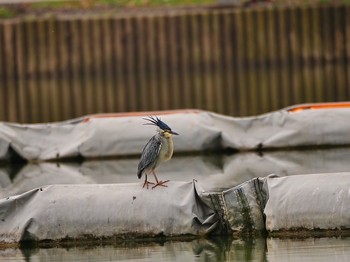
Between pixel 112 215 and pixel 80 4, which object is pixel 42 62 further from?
pixel 112 215

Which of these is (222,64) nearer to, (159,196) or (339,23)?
(339,23)

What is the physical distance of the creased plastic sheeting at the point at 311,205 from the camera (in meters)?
9.73

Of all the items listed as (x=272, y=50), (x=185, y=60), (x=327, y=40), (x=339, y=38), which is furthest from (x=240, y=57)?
(x=339, y=38)

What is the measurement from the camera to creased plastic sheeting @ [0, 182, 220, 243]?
1006cm

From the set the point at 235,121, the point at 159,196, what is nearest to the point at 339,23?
the point at 235,121

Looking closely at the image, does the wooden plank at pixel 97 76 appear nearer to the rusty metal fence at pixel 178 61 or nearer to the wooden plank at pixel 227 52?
the rusty metal fence at pixel 178 61

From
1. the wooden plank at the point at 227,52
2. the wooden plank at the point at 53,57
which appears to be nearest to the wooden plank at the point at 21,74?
the wooden plank at the point at 53,57

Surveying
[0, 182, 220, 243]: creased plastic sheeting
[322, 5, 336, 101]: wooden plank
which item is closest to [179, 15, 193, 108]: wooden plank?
[322, 5, 336, 101]: wooden plank

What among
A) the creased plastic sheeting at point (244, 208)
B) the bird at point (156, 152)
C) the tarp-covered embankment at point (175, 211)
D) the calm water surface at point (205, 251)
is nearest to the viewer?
the calm water surface at point (205, 251)

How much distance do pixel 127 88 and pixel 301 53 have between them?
3.24 m

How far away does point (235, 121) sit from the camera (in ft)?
52.9

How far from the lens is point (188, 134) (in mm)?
15891

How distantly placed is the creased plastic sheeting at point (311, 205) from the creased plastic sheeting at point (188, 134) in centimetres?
583

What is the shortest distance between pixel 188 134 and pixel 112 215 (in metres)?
5.89
